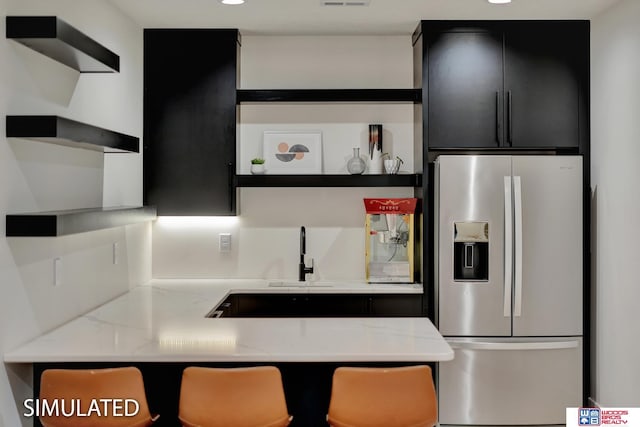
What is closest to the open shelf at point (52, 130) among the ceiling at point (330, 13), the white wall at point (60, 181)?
the white wall at point (60, 181)

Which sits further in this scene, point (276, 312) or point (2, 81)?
point (276, 312)

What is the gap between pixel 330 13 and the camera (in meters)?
3.95

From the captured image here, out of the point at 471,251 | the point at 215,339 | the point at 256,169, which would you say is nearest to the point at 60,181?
the point at 215,339

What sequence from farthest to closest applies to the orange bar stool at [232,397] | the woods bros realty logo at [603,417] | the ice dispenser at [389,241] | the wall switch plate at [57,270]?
the ice dispenser at [389,241]
the woods bros realty logo at [603,417]
the wall switch plate at [57,270]
the orange bar stool at [232,397]

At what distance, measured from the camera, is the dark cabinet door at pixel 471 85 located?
163 inches

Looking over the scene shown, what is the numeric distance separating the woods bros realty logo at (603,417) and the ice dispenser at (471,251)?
903 millimetres

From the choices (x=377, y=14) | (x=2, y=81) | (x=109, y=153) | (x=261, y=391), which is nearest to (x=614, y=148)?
(x=377, y=14)

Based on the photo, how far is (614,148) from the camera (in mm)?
3729

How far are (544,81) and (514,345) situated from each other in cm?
170

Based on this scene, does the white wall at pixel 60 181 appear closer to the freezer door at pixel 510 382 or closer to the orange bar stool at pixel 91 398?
the orange bar stool at pixel 91 398

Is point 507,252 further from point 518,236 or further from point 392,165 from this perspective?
point 392,165

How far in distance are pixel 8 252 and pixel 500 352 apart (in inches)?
109

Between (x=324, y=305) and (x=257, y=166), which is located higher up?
(x=257, y=166)

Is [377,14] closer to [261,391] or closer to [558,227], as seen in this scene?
[558,227]
